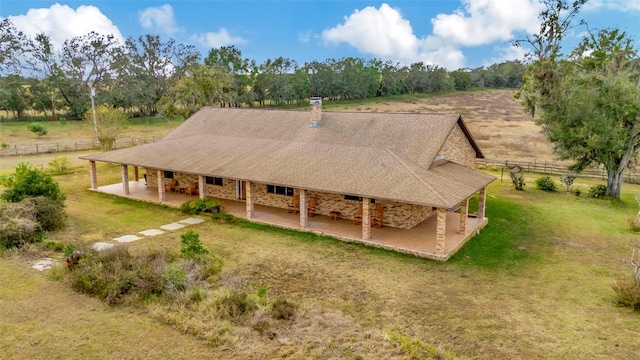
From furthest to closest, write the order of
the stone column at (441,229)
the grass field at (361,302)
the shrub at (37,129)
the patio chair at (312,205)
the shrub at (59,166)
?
the shrub at (37,129), the shrub at (59,166), the patio chair at (312,205), the stone column at (441,229), the grass field at (361,302)

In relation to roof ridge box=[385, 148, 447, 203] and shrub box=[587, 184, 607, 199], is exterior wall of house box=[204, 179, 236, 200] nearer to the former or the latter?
roof ridge box=[385, 148, 447, 203]

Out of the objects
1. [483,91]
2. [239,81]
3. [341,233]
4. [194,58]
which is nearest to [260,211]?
[341,233]

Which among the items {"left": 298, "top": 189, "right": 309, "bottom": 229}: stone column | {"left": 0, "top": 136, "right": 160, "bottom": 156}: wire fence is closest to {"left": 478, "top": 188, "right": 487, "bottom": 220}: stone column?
{"left": 298, "top": 189, "right": 309, "bottom": 229}: stone column

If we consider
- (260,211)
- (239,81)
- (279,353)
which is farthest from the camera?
(239,81)

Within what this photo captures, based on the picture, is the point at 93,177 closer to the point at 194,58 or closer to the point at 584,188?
the point at 584,188

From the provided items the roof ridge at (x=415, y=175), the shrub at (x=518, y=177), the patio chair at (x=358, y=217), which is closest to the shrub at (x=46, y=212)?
the patio chair at (x=358, y=217)

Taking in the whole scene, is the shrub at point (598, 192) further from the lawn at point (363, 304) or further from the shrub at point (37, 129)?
the shrub at point (37, 129)
